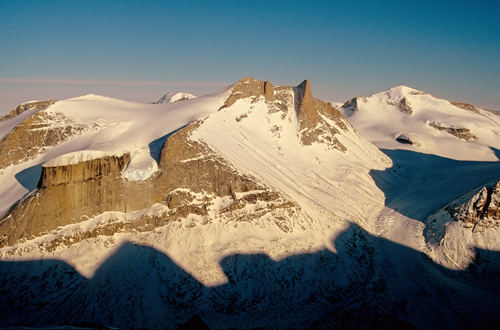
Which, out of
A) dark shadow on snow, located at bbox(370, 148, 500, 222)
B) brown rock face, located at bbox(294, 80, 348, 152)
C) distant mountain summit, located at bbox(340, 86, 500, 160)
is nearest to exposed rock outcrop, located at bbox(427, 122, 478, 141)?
distant mountain summit, located at bbox(340, 86, 500, 160)

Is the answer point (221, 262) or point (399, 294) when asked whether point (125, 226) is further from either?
point (399, 294)

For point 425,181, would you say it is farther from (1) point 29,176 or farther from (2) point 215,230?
(1) point 29,176

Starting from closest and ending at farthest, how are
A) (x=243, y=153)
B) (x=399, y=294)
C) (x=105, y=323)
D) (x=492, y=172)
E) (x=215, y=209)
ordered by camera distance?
1. (x=105, y=323)
2. (x=399, y=294)
3. (x=215, y=209)
4. (x=243, y=153)
5. (x=492, y=172)

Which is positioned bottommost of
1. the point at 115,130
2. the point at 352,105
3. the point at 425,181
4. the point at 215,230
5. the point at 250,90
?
the point at 425,181

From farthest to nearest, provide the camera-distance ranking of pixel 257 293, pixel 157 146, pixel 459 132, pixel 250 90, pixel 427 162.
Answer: pixel 459 132, pixel 427 162, pixel 250 90, pixel 157 146, pixel 257 293

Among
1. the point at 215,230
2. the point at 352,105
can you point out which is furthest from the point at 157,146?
the point at 352,105

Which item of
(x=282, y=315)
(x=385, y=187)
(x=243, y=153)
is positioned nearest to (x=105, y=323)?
(x=282, y=315)

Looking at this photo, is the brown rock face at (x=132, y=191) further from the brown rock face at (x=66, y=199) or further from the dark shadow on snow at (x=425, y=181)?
the dark shadow on snow at (x=425, y=181)
